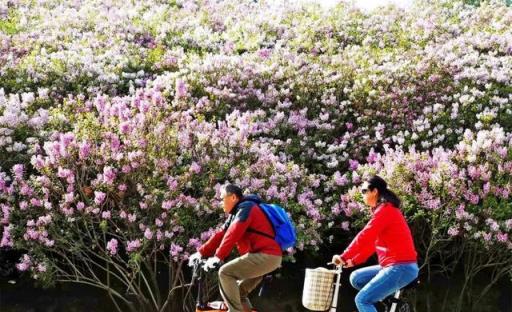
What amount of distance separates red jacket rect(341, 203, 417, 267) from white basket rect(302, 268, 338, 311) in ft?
0.88

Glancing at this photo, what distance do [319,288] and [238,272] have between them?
70 cm

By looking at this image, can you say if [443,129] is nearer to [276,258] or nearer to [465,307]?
[465,307]

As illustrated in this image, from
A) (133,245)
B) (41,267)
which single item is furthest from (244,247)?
(41,267)

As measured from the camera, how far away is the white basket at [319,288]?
642 centimetres

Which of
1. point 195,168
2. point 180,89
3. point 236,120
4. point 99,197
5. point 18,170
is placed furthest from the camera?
point 180,89

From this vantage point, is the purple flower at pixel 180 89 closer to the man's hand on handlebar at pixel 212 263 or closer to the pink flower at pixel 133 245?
the pink flower at pixel 133 245

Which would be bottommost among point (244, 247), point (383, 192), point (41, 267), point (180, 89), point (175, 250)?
point (41, 267)

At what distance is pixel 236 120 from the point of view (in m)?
12.7

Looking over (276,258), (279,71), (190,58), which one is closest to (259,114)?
(279,71)

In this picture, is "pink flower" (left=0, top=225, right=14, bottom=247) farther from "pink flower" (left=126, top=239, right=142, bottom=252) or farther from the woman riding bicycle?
the woman riding bicycle

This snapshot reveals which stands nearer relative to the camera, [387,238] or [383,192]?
[387,238]

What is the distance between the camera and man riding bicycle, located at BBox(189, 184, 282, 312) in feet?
20.8

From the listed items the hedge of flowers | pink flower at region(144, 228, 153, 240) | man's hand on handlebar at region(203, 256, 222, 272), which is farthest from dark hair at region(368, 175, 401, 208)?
pink flower at region(144, 228, 153, 240)

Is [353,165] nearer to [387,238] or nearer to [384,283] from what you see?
[387,238]
